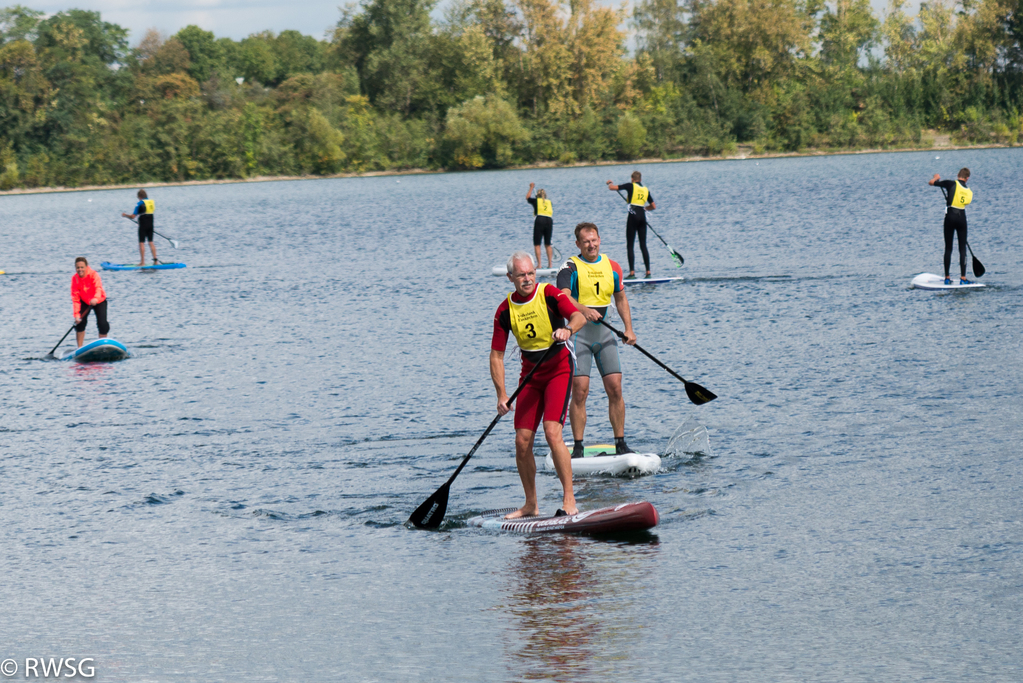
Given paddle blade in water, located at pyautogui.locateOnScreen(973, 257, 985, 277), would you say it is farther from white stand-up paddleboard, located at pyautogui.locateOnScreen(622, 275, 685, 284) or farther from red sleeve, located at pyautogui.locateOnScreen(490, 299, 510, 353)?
red sleeve, located at pyautogui.locateOnScreen(490, 299, 510, 353)

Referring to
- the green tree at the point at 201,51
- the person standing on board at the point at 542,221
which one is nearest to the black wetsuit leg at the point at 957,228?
the person standing on board at the point at 542,221

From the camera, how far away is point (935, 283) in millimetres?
21766

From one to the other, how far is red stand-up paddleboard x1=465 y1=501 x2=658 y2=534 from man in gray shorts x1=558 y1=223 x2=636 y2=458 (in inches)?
68.6

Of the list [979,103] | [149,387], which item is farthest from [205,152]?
[149,387]

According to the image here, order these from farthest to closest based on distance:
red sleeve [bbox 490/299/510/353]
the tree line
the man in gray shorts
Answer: the tree line, the man in gray shorts, red sleeve [bbox 490/299/510/353]

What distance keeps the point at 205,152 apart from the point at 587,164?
34875 mm

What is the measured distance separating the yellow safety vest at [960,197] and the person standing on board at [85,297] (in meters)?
14.6

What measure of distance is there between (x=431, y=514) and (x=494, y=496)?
3.18ft

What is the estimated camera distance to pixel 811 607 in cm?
741

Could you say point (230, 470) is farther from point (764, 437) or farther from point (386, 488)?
point (764, 437)

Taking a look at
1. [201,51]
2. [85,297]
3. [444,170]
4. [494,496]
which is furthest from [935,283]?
[201,51]

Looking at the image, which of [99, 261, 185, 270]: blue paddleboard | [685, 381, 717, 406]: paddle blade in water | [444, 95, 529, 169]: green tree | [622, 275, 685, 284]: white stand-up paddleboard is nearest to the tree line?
[444, 95, 529, 169]: green tree

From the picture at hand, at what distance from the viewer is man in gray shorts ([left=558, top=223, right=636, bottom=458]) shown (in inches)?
426

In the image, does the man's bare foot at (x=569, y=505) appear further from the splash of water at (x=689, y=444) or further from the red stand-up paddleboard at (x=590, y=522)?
the splash of water at (x=689, y=444)
